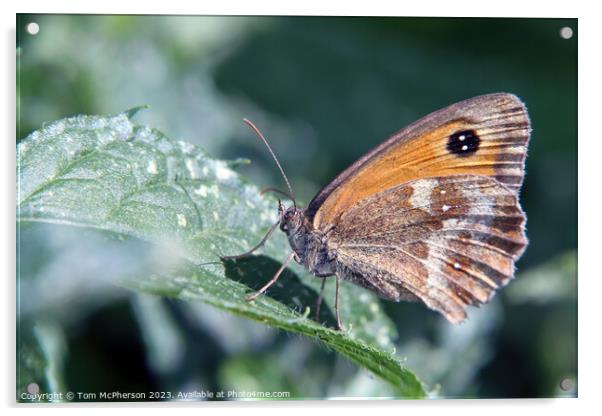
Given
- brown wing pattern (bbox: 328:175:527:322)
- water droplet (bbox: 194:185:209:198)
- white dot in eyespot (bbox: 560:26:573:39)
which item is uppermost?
white dot in eyespot (bbox: 560:26:573:39)

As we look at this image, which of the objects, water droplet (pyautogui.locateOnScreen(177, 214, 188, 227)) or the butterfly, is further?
the butterfly

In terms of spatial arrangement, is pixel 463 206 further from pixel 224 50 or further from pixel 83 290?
pixel 224 50

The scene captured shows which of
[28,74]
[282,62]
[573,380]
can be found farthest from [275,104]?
[573,380]

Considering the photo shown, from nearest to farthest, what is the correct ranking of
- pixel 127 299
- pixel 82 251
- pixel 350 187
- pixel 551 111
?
Result: 1. pixel 82 251
2. pixel 350 187
3. pixel 127 299
4. pixel 551 111

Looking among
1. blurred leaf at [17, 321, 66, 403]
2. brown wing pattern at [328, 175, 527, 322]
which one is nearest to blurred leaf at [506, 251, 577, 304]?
brown wing pattern at [328, 175, 527, 322]

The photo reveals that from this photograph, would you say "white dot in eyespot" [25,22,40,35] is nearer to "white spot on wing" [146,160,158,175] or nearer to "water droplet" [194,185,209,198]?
"white spot on wing" [146,160,158,175]

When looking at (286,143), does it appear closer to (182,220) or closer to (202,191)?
(202,191)
